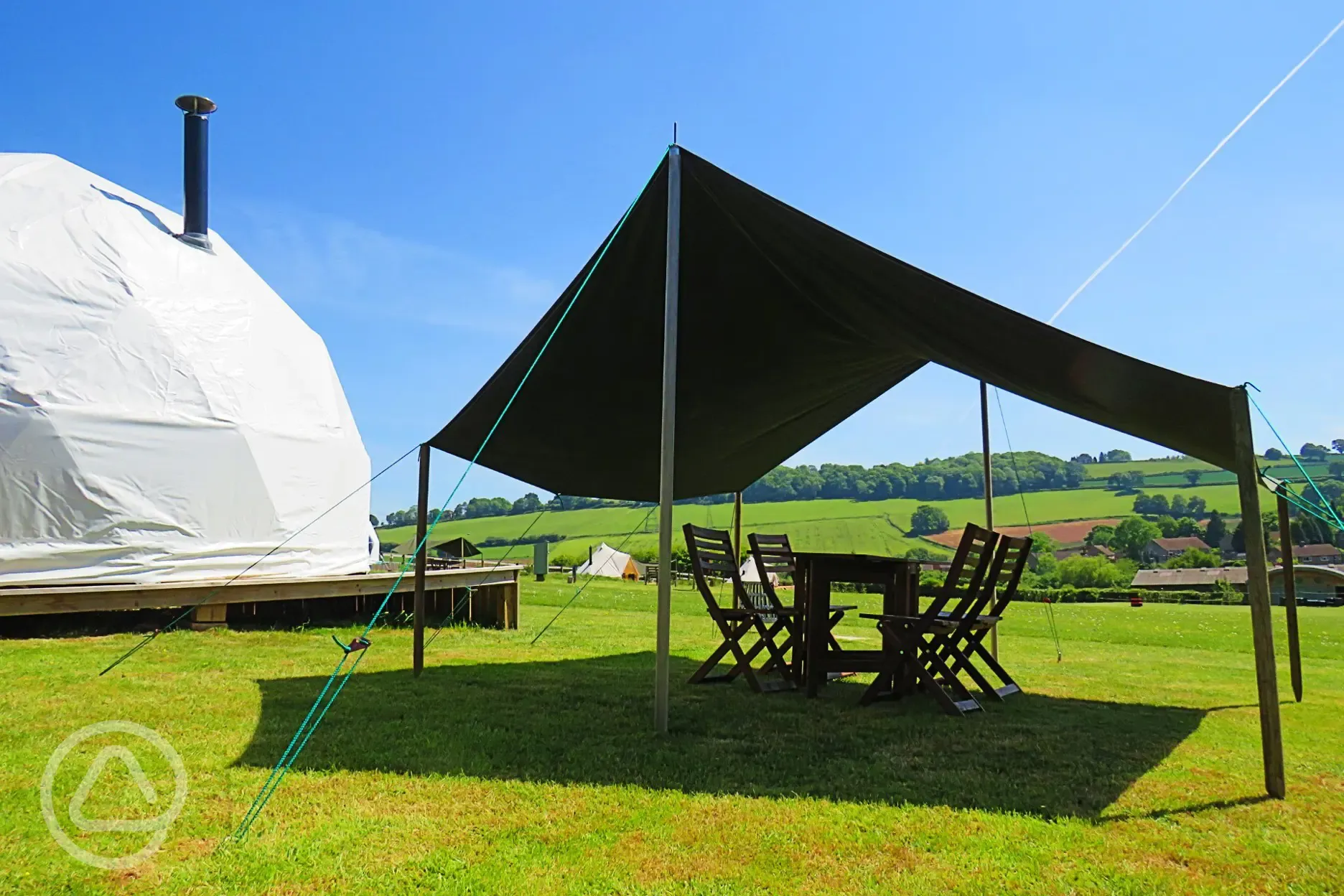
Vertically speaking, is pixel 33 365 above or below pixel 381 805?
above

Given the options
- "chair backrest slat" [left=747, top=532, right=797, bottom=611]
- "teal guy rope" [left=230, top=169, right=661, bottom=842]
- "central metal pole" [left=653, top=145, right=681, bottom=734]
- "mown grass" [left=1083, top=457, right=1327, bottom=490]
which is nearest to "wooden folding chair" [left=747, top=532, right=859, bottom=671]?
"chair backrest slat" [left=747, top=532, right=797, bottom=611]

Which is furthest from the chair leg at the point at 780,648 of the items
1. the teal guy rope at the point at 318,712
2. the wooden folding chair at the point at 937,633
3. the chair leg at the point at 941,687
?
the teal guy rope at the point at 318,712

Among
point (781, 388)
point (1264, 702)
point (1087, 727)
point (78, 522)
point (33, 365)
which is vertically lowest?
point (1087, 727)

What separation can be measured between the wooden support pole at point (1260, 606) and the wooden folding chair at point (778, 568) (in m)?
2.19

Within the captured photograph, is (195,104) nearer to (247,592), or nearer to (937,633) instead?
(247,592)

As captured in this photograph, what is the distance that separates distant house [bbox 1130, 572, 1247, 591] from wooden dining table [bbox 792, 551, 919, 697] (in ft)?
89.9

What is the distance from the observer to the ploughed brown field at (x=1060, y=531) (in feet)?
132

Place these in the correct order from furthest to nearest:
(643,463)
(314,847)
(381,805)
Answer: (643,463), (381,805), (314,847)

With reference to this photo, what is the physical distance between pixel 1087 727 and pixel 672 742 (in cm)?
201

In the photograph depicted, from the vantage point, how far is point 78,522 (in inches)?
335

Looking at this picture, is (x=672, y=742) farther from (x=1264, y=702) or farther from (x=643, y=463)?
(x=643, y=463)

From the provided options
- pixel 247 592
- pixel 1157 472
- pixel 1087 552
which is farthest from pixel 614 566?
pixel 1157 472

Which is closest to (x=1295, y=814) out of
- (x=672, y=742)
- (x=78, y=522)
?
(x=672, y=742)

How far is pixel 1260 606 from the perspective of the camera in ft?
10.1
